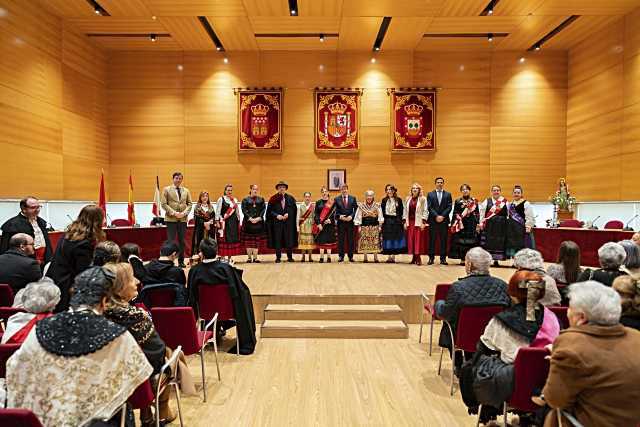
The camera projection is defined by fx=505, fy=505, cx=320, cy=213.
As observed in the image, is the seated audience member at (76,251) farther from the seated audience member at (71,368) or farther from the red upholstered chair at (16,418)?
the red upholstered chair at (16,418)

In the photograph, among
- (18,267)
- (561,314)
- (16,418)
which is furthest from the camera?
(18,267)

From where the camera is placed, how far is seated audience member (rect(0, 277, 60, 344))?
244 centimetres

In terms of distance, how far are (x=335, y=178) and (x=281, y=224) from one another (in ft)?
9.85

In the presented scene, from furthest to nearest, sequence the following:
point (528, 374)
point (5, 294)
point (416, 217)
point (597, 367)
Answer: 1. point (416, 217)
2. point (5, 294)
3. point (528, 374)
4. point (597, 367)

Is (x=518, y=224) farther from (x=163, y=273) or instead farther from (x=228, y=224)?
(x=163, y=273)

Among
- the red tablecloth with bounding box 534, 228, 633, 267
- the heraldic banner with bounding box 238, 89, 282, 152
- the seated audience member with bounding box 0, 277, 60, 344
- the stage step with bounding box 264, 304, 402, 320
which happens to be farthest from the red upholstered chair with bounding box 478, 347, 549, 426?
the heraldic banner with bounding box 238, 89, 282, 152

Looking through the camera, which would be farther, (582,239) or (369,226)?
(369,226)

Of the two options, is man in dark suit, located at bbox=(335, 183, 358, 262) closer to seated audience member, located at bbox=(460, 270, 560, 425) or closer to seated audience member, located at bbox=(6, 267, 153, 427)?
seated audience member, located at bbox=(460, 270, 560, 425)

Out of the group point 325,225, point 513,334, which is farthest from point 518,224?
point 513,334

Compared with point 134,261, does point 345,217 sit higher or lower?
higher

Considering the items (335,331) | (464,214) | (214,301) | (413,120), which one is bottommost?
(335,331)

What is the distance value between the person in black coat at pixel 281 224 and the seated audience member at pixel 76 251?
5882 millimetres

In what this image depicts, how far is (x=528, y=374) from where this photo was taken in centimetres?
228

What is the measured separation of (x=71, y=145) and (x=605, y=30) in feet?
36.9
